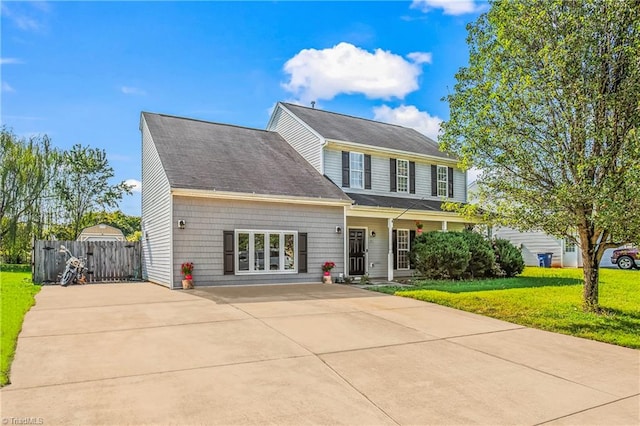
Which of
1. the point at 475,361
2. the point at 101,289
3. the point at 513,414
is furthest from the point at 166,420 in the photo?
the point at 101,289

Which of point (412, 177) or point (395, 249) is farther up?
point (412, 177)

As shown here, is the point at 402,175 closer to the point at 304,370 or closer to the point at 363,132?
the point at 363,132

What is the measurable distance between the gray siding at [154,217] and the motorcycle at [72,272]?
6.89 feet

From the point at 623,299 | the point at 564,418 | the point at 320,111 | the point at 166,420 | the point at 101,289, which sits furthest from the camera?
the point at 320,111

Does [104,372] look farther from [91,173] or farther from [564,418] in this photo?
[91,173]

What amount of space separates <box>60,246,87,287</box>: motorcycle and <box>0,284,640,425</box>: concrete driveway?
541 centimetres

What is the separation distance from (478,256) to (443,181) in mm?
4702

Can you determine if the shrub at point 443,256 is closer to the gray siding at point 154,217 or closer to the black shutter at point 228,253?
the black shutter at point 228,253

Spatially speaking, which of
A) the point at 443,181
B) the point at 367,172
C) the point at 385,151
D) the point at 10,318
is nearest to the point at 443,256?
the point at 367,172

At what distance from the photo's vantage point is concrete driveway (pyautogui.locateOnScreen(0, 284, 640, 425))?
3764 mm

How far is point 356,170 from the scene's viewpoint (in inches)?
674

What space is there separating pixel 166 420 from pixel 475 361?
3877 millimetres

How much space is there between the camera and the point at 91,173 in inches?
979

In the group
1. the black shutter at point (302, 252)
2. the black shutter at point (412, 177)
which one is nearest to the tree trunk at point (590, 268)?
the black shutter at point (302, 252)
